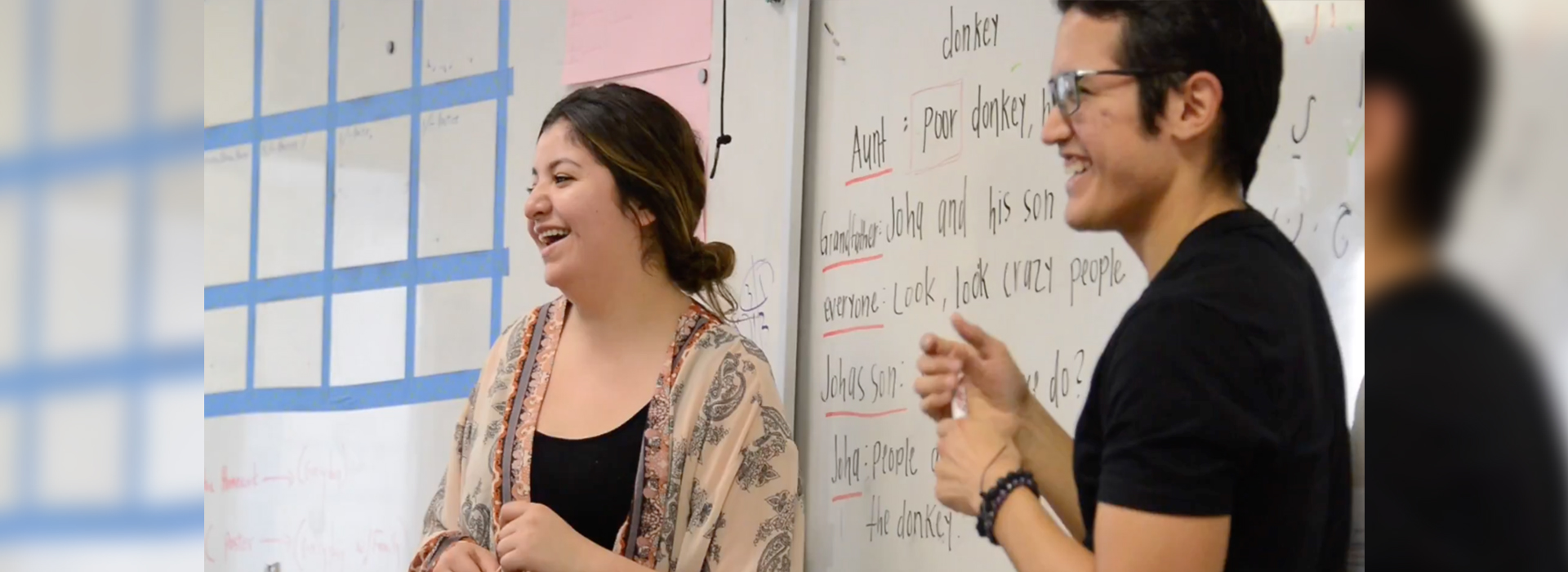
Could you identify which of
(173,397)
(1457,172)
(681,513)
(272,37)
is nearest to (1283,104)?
(1457,172)

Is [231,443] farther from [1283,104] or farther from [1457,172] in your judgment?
[1457,172]

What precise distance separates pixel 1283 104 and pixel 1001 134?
38cm

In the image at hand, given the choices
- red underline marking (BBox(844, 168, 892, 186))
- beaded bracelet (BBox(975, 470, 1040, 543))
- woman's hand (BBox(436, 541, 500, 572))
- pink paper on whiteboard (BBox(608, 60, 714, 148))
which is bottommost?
woman's hand (BBox(436, 541, 500, 572))

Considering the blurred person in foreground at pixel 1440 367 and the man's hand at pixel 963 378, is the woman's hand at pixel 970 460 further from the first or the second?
the blurred person in foreground at pixel 1440 367

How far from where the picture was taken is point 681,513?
1.85 metres

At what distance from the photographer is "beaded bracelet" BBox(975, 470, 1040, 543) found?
158cm

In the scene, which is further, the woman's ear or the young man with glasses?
the woman's ear

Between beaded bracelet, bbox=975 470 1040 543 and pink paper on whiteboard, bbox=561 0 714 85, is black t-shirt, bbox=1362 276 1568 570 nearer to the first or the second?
beaded bracelet, bbox=975 470 1040 543

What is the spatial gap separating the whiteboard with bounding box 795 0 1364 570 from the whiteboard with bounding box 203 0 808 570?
0.34 ft

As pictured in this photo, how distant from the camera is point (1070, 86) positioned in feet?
5.27

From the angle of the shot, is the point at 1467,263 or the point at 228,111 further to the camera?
the point at 228,111

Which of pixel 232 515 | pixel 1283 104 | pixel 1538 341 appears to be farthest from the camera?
pixel 232 515

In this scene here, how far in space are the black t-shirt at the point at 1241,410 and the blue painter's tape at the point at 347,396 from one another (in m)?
1.30

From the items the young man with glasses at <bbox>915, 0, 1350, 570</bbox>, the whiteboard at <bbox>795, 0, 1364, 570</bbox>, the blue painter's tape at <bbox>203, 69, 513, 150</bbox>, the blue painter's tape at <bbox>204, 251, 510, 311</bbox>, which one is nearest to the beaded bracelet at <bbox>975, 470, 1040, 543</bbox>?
the young man with glasses at <bbox>915, 0, 1350, 570</bbox>
